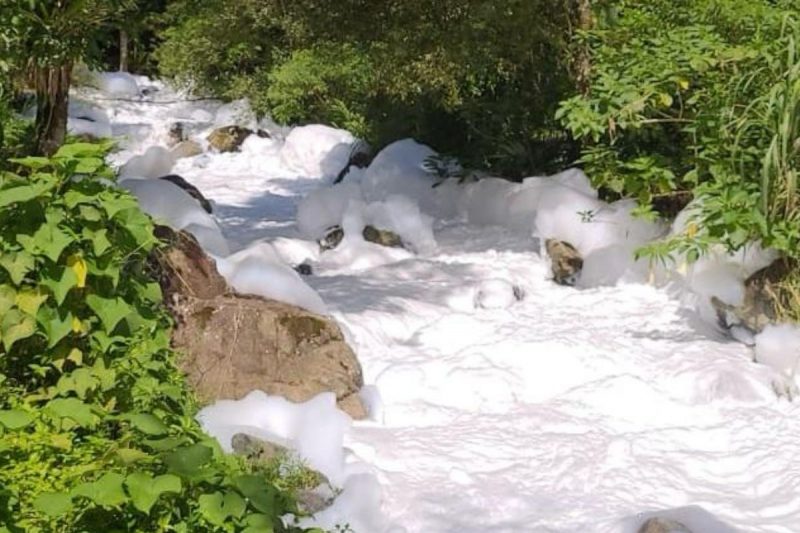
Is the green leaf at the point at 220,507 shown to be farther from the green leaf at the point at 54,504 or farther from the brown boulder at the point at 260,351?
the brown boulder at the point at 260,351

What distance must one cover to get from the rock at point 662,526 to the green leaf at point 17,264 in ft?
6.36

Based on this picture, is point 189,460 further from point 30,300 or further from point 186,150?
point 186,150

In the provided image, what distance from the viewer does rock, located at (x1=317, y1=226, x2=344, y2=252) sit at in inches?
257

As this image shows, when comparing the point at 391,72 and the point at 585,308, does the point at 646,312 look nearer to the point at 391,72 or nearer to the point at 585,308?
the point at 585,308

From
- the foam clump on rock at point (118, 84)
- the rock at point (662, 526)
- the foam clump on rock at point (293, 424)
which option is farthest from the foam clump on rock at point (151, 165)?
the rock at point (662, 526)

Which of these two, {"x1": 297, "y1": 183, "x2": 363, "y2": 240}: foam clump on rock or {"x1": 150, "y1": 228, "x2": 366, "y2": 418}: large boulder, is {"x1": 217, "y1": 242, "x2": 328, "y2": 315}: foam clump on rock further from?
{"x1": 297, "y1": 183, "x2": 363, "y2": 240}: foam clump on rock

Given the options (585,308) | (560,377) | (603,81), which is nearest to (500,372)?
(560,377)

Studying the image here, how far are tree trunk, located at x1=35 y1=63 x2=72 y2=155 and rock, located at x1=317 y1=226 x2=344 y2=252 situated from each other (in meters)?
2.65

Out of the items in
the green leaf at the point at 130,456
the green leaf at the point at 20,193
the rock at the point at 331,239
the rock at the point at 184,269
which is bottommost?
the rock at the point at 331,239

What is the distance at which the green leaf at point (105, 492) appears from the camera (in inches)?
72.1

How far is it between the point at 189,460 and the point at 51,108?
8.09 ft

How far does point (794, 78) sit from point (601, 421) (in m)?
1.81

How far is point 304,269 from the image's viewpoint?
5.92 meters

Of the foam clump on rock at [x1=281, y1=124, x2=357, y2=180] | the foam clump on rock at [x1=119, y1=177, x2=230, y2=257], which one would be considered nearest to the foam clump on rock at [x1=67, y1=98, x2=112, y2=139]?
the foam clump on rock at [x1=281, y1=124, x2=357, y2=180]
